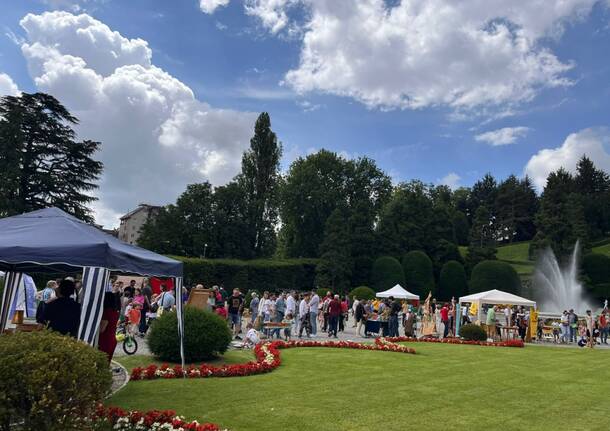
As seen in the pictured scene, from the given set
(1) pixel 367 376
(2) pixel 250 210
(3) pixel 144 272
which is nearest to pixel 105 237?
(3) pixel 144 272

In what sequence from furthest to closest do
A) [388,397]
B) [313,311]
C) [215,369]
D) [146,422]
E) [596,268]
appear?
[596,268] < [313,311] < [215,369] < [388,397] < [146,422]

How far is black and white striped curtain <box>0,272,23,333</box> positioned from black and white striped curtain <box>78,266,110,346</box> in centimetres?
383

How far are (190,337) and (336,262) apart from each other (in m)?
39.0

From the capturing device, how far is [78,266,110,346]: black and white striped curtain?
8.33 m

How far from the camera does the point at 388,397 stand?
9148 mm

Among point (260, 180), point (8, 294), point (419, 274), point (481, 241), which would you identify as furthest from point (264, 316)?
point (481, 241)

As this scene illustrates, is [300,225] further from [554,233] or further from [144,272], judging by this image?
[144,272]

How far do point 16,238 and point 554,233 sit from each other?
6105 centimetres

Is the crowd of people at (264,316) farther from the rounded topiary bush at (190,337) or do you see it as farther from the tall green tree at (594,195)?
the tall green tree at (594,195)

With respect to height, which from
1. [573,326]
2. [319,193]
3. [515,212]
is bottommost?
[573,326]

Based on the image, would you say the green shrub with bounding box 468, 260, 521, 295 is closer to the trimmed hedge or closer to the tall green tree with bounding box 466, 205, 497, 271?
the tall green tree with bounding box 466, 205, 497, 271

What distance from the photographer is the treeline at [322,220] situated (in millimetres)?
53875

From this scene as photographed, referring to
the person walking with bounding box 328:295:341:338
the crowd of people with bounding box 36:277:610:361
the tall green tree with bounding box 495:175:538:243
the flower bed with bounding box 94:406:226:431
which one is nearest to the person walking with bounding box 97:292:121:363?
the crowd of people with bounding box 36:277:610:361

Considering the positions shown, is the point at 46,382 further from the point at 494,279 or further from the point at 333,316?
the point at 494,279
